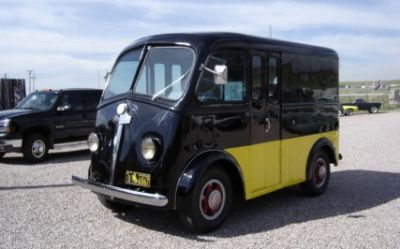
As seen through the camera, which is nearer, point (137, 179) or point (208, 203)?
point (137, 179)

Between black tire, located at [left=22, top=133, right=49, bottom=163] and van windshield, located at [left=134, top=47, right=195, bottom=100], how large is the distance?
6.78m

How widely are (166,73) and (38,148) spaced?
7216 millimetres

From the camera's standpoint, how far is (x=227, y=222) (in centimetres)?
643

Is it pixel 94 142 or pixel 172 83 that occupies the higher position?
pixel 172 83

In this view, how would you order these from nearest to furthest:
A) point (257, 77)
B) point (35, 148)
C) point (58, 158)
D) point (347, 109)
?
point (257, 77)
point (35, 148)
point (58, 158)
point (347, 109)

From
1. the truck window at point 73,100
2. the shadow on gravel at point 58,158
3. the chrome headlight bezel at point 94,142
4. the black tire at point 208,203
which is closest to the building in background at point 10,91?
the shadow on gravel at point 58,158

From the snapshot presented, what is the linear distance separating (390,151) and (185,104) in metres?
10.3

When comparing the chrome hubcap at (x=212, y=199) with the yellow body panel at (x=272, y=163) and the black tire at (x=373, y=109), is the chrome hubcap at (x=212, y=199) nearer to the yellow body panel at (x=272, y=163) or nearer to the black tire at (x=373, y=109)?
the yellow body panel at (x=272, y=163)

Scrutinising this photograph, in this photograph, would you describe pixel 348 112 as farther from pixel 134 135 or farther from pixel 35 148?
pixel 134 135

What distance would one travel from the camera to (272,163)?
7.04 metres

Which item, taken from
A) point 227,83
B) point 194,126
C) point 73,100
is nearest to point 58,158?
point 73,100

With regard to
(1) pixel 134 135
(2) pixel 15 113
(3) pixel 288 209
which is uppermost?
(2) pixel 15 113

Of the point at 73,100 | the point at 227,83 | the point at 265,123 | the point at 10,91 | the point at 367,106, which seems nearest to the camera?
the point at 227,83

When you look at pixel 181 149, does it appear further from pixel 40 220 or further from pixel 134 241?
pixel 40 220
